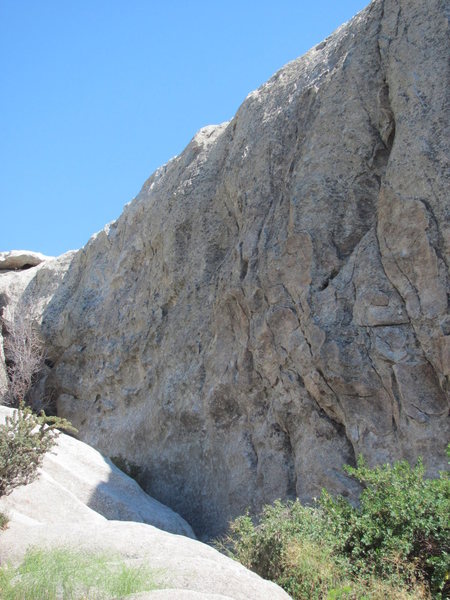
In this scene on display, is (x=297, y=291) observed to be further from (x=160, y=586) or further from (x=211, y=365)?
(x=160, y=586)

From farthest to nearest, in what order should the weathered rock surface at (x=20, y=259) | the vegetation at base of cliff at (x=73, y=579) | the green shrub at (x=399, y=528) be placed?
the weathered rock surface at (x=20, y=259)
the green shrub at (x=399, y=528)
the vegetation at base of cliff at (x=73, y=579)

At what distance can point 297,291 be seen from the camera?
30.1 ft

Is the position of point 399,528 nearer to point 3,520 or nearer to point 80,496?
point 3,520

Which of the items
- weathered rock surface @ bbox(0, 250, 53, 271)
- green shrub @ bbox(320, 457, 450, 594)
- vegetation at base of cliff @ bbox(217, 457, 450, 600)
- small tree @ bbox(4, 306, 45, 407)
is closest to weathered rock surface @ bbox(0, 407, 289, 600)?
vegetation at base of cliff @ bbox(217, 457, 450, 600)

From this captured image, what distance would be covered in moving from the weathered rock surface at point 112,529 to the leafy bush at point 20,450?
0.17 metres

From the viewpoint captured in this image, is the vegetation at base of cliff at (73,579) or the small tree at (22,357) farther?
the small tree at (22,357)

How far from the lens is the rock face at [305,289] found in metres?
7.67

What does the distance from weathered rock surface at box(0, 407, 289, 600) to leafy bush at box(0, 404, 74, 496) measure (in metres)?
0.17

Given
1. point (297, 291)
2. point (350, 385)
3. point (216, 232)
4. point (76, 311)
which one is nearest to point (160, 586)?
point (350, 385)

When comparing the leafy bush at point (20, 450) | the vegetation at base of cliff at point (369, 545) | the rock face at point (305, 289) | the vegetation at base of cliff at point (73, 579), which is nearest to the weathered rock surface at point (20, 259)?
the rock face at point (305, 289)

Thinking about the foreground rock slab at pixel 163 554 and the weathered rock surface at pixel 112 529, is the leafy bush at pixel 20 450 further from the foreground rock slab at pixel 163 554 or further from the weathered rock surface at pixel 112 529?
the foreground rock slab at pixel 163 554

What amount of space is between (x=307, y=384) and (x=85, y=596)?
5045mm

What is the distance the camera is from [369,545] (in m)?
5.76

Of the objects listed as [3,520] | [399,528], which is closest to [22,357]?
[3,520]
